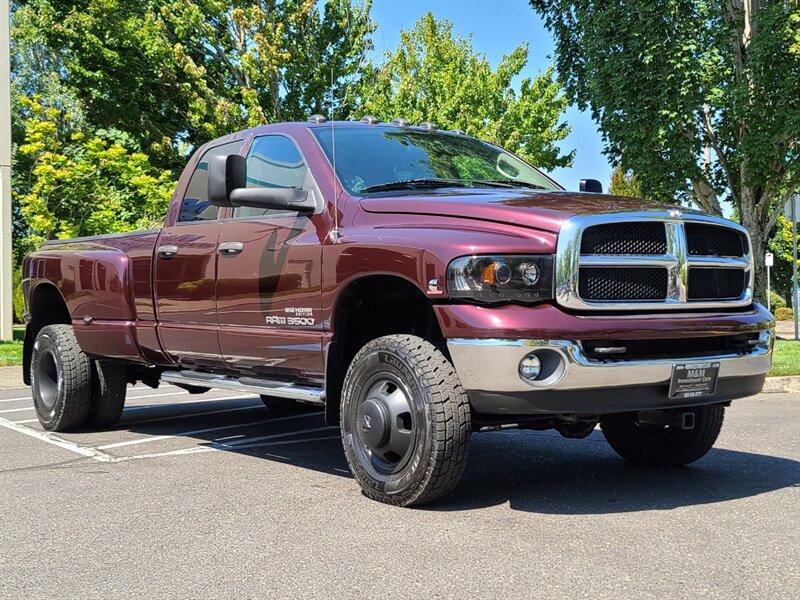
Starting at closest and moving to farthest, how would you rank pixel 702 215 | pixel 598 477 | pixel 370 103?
pixel 702 215 → pixel 598 477 → pixel 370 103

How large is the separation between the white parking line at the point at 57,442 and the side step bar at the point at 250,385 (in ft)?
2.20

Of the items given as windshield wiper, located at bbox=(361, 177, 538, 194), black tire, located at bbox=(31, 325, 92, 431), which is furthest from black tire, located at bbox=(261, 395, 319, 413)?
windshield wiper, located at bbox=(361, 177, 538, 194)

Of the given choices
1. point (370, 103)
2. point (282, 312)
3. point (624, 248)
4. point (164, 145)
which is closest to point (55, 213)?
point (164, 145)

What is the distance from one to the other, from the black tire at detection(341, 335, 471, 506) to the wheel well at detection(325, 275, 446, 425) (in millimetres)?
248

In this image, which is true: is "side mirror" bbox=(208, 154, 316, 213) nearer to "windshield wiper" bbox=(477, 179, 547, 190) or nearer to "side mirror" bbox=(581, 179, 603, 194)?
"windshield wiper" bbox=(477, 179, 547, 190)

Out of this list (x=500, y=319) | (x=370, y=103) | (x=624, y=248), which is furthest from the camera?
(x=370, y=103)

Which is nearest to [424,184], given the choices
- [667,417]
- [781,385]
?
[667,417]

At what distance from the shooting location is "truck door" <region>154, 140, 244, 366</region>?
614 cm

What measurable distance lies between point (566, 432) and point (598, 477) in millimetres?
591

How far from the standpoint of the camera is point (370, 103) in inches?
974

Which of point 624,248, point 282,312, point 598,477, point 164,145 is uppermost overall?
point 164,145

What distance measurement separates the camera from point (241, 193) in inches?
211

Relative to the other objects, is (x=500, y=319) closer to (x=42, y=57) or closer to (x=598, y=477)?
(x=598, y=477)

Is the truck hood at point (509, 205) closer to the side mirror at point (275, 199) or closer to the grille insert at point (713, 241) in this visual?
the grille insert at point (713, 241)
